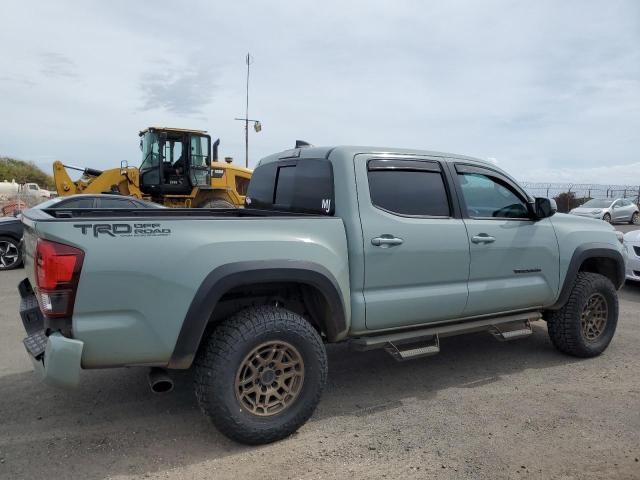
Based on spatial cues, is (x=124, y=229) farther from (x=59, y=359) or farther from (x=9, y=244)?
(x=9, y=244)

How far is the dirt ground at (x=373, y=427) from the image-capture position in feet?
9.91

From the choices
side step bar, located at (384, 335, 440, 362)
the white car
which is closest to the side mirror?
side step bar, located at (384, 335, 440, 362)

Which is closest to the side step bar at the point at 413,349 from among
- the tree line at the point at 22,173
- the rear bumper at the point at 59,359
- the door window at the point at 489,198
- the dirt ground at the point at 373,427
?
the dirt ground at the point at 373,427

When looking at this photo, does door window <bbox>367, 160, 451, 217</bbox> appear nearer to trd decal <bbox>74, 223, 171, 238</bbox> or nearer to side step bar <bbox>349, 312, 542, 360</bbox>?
side step bar <bbox>349, 312, 542, 360</bbox>

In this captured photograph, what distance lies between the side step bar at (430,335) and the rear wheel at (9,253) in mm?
8522

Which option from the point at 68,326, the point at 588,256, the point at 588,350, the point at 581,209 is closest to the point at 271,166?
the point at 68,326

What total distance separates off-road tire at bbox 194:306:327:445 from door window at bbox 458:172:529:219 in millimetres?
1886

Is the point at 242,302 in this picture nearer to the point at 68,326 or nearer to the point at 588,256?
the point at 68,326

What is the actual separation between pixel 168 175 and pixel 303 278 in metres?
11.8

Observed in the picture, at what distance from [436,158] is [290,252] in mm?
1696

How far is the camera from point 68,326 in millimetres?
2807

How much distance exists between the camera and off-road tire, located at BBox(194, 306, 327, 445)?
10.2ft

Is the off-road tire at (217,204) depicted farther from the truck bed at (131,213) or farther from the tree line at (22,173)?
the tree line at (22,173)

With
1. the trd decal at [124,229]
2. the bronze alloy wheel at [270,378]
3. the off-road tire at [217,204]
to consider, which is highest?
the trd decal at [124,229]
